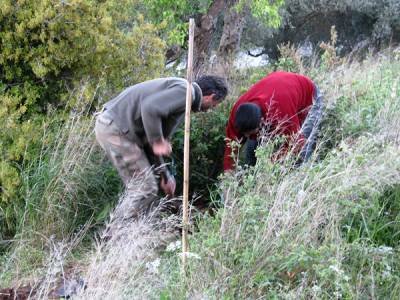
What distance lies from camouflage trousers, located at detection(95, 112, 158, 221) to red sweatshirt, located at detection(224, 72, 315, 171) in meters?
0.73

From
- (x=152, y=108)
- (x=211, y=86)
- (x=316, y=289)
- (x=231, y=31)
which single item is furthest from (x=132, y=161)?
(x=231, y=31)

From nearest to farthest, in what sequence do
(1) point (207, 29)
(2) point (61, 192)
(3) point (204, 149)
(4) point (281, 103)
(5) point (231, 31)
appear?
(4) point (281, 103) → (2) point (61, 192) → (3) point (204, 149) → (1) point (207, 29) → (5) point (231, 31)

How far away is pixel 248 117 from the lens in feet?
16.4

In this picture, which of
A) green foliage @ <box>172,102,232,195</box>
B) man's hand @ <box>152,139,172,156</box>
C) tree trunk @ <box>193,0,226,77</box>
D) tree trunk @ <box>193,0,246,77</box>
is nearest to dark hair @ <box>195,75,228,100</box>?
man's hand @ <box>152,139,172,156</box>

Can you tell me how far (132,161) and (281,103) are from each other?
1426 millimetres

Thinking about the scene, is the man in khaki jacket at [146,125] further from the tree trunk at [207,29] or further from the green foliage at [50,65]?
the tree trunk at [207,29]

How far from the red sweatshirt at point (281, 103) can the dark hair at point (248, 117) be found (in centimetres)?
9

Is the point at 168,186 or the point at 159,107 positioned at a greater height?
the point at 159,107

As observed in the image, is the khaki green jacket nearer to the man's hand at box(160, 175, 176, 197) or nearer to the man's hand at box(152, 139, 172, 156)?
the man's hand at box(152, 139, 172, 156)

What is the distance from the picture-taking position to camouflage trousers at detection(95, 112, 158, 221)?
4938 mm

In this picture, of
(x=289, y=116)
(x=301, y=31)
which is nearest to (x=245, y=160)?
(x=289, y=116)

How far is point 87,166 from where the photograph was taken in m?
5.59

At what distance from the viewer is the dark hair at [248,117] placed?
499 cm

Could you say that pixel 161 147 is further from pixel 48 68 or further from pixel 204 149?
pixel 48 68
